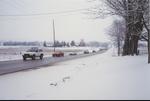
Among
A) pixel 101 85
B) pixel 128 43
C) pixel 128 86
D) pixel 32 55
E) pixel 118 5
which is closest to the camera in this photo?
pixel 128 86

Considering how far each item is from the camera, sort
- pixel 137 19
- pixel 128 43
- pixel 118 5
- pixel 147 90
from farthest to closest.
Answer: pixel 128 43 < pixel 118 5 < pixel 137 19 < pixel 147 90

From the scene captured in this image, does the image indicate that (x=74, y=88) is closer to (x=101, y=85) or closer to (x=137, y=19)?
(x=101, y=85)

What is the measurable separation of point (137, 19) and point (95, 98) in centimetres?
992

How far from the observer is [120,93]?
5.95 meters

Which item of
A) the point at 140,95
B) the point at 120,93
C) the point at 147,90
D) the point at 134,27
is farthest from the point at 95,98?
Result: the point at 134,27

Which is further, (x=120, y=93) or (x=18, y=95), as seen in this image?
(x=18, y=95)

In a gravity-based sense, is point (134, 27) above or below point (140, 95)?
above

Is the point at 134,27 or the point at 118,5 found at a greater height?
the point at 118,5

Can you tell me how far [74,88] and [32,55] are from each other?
982 inches

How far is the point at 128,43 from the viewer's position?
28.3 m

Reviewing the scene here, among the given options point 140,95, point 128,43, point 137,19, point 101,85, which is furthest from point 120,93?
point 128,43

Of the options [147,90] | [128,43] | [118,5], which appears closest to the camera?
[147,90]

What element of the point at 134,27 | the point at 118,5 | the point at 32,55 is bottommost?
the point at 32,55

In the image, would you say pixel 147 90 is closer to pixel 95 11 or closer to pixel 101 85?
pixel 101 85
